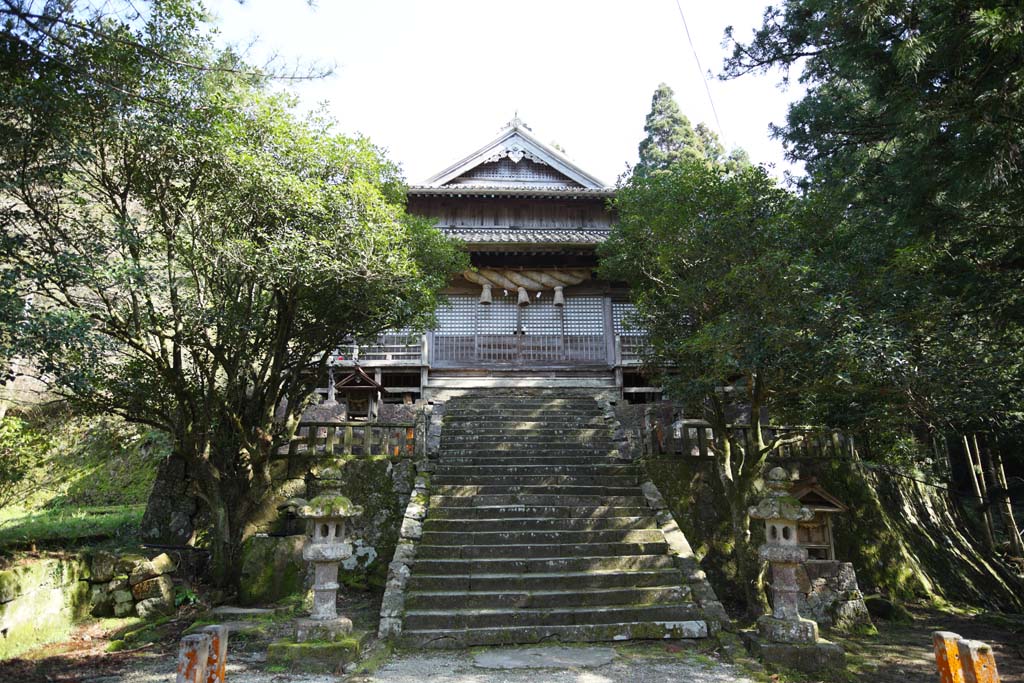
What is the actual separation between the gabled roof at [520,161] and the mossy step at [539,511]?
1240cm

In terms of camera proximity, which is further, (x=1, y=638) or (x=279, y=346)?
(x=279, y=346)

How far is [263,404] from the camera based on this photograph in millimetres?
10125

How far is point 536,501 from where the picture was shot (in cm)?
1002

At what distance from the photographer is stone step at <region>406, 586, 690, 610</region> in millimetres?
7754

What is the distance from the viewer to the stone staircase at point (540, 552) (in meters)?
7.42

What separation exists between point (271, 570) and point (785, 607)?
7074mm

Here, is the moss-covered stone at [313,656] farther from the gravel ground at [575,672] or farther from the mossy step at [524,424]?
the mossy step at [524,424]

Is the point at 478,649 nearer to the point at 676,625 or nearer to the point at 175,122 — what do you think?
the point at 676,625

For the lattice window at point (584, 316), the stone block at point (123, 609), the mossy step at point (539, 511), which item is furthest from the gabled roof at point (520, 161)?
the stone block at point (123, 609)

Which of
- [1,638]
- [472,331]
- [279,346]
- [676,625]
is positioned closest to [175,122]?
[279,346]

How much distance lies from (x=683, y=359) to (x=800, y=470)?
3.59 metres

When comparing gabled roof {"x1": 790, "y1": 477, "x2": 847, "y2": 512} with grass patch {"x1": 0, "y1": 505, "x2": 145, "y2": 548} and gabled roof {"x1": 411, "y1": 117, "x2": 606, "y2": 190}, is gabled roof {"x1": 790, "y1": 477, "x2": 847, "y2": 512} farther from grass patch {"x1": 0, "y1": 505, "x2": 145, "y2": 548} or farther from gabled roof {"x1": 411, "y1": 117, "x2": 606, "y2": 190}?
gabled roof {"x1": 411, "y1": 117, "x2": 606, "y2": 190}

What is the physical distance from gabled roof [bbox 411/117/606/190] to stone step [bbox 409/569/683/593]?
13885mm

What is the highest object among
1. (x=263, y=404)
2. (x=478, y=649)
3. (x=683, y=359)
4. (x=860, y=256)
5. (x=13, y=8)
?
(x=13, y=8)
